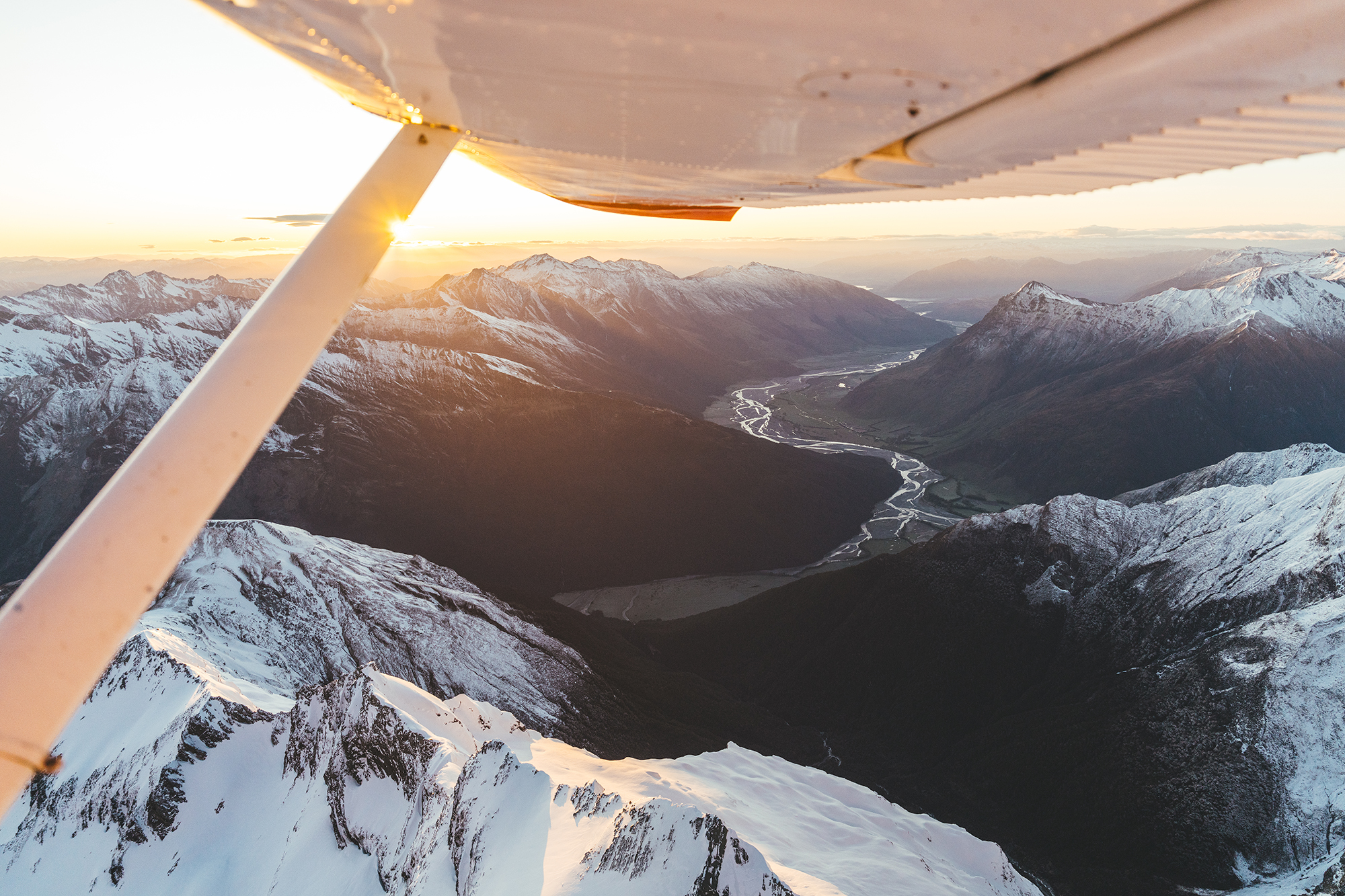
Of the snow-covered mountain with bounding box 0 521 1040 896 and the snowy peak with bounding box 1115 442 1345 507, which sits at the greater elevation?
the snowy peak with bounding box 1115 442 1345 507

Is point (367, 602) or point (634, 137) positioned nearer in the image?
point (634, 137)

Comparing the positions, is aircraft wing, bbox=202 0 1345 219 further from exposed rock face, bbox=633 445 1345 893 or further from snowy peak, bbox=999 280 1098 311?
snowy peak, bbox=999 280 1098 311

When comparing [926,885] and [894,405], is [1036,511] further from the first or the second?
[894,405]

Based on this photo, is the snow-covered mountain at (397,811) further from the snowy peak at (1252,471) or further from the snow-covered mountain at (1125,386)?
the snow-covered mountain at (1125,386)

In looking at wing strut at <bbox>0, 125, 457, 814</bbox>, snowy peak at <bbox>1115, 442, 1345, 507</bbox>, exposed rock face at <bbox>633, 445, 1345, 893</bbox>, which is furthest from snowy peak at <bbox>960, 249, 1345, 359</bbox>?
wing strut at <bbox>0, 125, 457, 814</bbox>

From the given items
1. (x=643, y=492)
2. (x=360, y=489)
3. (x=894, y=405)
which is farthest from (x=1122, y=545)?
(x=894, y=405)
